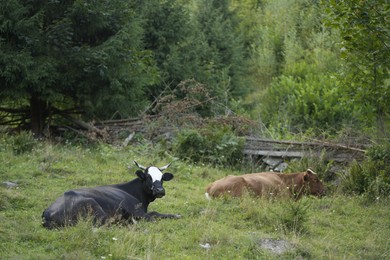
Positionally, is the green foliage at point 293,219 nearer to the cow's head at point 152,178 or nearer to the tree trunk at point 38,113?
the cow's head at point 152,178

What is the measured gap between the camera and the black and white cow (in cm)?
880

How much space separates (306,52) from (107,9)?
797 inches

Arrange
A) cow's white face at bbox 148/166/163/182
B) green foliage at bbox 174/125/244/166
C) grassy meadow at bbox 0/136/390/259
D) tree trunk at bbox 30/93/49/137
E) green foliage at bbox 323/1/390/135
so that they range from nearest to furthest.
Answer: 1. grassy meadow at bbox 0/136/390/259
2. cow's white face at bbox 148/166/163/182
3. green foliage at bbox 323/1/390/135
4. green foliage at bbox 174/125/244/166
5. tree trunk at bbox 30/93/49/137

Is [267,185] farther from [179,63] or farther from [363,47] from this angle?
[179,63]

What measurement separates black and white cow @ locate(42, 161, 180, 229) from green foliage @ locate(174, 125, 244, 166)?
6.09 meters

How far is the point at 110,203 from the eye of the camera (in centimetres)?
983

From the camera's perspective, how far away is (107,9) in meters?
19.1

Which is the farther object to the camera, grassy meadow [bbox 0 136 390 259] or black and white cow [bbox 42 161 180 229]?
black and white cow [bbox 42 161 180 229]

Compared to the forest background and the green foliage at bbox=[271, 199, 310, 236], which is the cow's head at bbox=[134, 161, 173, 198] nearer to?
the green foliage at bbox=[271, 199, 310, 236]

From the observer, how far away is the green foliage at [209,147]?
17.4 metres

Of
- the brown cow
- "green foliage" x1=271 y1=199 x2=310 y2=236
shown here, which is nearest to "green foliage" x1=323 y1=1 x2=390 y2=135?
the brown cow

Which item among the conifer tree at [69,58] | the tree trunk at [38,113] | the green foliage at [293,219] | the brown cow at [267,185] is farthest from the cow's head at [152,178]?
the tree trunk at [38,113]

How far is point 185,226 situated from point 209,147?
8.28 metres

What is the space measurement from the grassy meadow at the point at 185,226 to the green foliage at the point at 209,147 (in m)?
2.54
